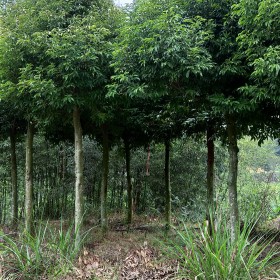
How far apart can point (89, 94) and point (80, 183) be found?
134 cm

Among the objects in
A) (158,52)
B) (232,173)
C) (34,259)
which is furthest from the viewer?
(232,173)

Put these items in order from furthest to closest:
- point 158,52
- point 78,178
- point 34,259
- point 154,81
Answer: point 78,178 < point 154,81 < point 158,52 < point 34,259

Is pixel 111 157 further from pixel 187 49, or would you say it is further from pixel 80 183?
pixel 187 49

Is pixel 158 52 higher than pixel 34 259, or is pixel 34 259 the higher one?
pixel 158 52

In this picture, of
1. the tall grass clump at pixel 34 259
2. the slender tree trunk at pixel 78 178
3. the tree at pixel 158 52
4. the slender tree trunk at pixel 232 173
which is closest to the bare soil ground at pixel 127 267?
the tall grass clump at pixel 34 259

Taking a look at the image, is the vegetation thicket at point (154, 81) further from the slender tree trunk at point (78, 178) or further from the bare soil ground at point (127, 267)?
the bare soil ground at point (127, 267)

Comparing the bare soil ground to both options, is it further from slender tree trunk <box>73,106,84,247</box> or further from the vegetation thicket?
slender tree trunk <box>73,106,84,247</box>

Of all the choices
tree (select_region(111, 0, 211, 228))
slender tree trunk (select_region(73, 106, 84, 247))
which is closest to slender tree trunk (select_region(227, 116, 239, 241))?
tree (select_region(111, 0, 211, 228))

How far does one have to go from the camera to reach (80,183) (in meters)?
4.14

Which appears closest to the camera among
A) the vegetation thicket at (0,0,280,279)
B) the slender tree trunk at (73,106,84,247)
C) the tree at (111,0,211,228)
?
the vegetation thicket at (0,0,280,279)

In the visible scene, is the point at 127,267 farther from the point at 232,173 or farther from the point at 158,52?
the point at 158,52

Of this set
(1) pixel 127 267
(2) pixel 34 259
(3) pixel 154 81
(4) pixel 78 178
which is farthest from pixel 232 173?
(2) pixel 34 259

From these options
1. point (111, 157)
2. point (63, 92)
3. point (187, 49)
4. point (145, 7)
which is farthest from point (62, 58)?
point (111, 157)

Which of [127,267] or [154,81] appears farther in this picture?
[154,81]
